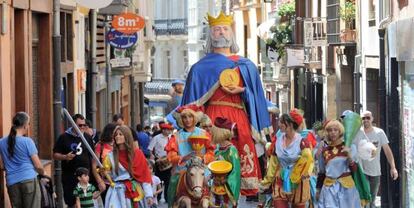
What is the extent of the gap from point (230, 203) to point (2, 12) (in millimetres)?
4990

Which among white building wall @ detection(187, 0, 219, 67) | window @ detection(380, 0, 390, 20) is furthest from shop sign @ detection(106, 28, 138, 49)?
white building wall @ detection(187, 0, 219, 67)

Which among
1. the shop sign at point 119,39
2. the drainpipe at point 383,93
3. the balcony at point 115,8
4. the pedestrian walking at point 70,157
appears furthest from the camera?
the balcony at point 115,8

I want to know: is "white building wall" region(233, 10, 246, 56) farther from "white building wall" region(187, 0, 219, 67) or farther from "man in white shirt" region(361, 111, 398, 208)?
"man in white shirt" region(361, 111, 398, 208)

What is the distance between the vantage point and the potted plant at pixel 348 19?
31.4m

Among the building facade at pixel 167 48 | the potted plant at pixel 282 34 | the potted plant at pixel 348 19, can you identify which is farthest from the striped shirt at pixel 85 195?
the building facade at pixel 167 48

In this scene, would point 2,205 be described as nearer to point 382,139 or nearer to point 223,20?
point 223,20

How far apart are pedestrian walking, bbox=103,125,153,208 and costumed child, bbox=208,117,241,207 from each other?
0.86 meters

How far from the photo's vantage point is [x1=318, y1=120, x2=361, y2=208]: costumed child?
15.8 meters

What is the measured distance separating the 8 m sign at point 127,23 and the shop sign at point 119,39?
0.33 feet

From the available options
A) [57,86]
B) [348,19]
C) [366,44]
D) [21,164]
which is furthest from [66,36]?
[21,164]

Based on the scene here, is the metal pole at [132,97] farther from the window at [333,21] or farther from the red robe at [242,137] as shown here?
the red robe at [242,137]

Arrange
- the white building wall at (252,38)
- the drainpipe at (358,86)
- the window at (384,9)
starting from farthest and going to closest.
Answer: the white building wall at (252,38) < the drainpipe at (358,86) < the window at (384,9)

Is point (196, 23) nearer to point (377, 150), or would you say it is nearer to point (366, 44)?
point (366, 44)

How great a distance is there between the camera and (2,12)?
18.0 meters
